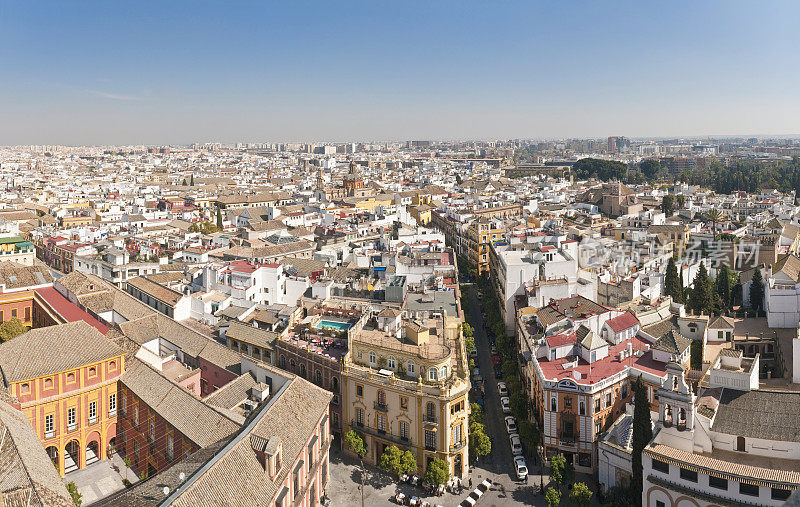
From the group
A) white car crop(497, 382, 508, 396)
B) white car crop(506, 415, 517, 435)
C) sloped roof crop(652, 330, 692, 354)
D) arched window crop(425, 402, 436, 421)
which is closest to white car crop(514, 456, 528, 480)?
white car crop(506, 415, 517, 435)

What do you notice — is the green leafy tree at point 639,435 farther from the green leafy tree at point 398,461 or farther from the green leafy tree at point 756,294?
the green leafy tree at point 756,294

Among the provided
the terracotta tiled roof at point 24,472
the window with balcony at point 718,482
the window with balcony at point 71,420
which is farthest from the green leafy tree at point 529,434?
the window with balcony at point 71,420

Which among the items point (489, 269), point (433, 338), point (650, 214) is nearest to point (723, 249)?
point (650, 214)

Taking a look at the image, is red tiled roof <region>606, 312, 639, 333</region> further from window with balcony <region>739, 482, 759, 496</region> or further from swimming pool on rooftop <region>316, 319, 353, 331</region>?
swimming pool on rooftop <region>316, 319, 353, 331</region>

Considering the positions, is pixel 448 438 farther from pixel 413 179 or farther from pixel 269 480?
pixel 413 179

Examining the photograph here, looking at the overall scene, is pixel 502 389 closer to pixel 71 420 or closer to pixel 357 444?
pixel 357 444

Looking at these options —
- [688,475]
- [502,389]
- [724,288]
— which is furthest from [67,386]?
[724,288]

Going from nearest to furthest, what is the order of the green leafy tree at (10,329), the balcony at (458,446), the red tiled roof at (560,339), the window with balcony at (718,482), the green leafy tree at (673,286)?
the window with balcony at (718,482) < the balcony at (458,446) < the red tiled roof at (560,339) < the green leafy tree at (10,329) < the green leafy tree at (673,286)
